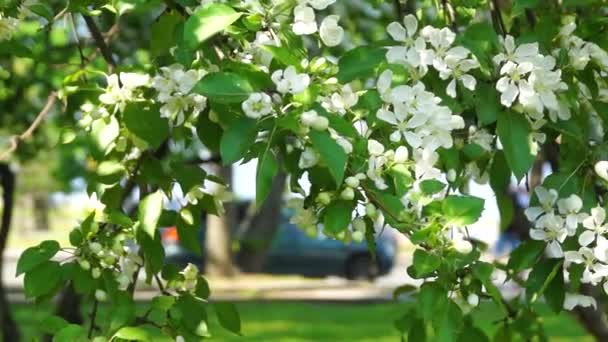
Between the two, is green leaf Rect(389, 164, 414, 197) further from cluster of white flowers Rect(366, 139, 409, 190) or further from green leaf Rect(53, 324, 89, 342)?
green leaf Rect(53, 324, 89, 342)

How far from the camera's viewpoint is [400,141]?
2.20 m

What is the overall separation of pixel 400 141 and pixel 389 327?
8753 millimetres

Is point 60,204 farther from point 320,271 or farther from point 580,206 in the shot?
point 580,206

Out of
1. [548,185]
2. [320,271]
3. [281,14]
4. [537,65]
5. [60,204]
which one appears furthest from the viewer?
[60,204]

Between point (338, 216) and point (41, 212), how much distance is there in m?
40.6

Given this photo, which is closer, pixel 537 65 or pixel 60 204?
pixel 537 65

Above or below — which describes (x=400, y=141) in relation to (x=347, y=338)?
above

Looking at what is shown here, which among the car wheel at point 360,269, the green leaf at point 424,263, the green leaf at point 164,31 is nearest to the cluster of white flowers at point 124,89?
the green leaf at point 164,31

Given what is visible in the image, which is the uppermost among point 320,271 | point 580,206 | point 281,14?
point 281,14

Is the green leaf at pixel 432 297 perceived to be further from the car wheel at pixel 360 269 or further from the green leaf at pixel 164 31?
the car wheel at pixel 360 269

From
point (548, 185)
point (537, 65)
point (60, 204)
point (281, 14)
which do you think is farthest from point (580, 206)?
point (60, 204)

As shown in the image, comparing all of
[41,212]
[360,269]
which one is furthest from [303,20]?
[41,212]

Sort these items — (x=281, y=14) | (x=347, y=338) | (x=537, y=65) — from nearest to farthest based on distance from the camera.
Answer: (x=281, y=14), (x=537, y=65), (x=347, y=338)

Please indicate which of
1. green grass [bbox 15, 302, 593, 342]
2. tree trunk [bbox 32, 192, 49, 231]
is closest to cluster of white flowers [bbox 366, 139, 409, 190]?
green grass [bbox 15, 302, 593, 342]
